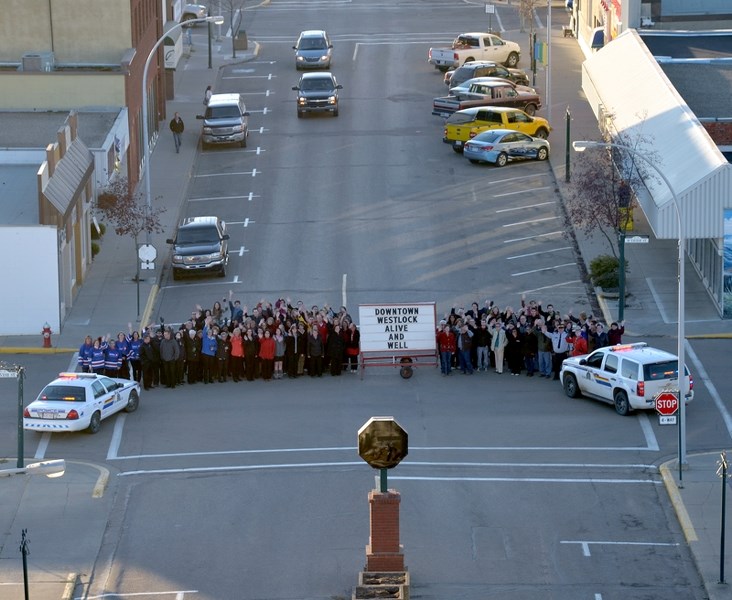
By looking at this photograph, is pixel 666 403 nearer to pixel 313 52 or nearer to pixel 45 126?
pixel 45 126

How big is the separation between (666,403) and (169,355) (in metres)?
12.7

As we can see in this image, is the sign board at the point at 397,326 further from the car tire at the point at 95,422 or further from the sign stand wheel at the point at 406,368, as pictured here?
the car tire at the point at 95,422

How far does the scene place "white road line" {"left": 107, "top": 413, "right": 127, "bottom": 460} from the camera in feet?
116

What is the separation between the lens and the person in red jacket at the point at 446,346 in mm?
39844

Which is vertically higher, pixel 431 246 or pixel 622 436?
pixel 431 246

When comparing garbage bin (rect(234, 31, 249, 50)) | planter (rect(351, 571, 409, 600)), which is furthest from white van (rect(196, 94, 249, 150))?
planter (rect(351, 571, 409, 600))

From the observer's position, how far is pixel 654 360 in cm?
3631

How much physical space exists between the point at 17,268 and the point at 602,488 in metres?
19.8

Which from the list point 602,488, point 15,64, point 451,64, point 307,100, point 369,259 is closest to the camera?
point 602,488

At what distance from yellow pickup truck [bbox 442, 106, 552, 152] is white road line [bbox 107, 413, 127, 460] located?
2885 centimetres

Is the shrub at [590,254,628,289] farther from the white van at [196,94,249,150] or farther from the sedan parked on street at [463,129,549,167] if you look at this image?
the white van at [196,94,249,150]

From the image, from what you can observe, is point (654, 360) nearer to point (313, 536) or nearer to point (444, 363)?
point (444, 363)

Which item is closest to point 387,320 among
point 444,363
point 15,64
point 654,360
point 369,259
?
point 444,363

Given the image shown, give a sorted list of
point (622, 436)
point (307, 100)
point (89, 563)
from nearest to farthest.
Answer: point (89, 563) → point (622, 436) → point (307, 100)
